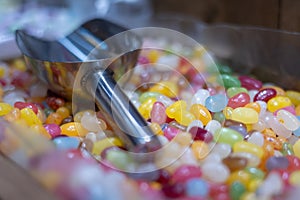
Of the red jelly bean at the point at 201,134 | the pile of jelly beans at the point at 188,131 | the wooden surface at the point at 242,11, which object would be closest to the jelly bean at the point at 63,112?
the pile of jelly beans at the point at 188,131

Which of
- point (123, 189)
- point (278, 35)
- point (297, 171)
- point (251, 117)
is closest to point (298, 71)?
point (278, 35)

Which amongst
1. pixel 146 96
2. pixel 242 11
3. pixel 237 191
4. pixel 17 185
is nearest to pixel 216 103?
pixel 146 96

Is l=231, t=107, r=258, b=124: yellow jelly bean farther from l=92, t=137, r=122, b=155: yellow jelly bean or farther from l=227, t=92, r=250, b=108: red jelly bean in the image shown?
l=92, t=137, r=122, b=155: yellow jelly bean

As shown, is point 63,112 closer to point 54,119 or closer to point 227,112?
point 54,119

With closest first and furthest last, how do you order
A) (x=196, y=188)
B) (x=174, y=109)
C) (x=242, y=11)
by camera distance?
(x=196, y=188) < (x=174, y=109) < (x=242, y=11)

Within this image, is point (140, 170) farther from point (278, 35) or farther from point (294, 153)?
point (278, 35)

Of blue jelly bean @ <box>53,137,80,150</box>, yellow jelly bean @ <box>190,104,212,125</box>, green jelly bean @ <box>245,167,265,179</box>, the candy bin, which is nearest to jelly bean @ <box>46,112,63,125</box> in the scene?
the candy bin
